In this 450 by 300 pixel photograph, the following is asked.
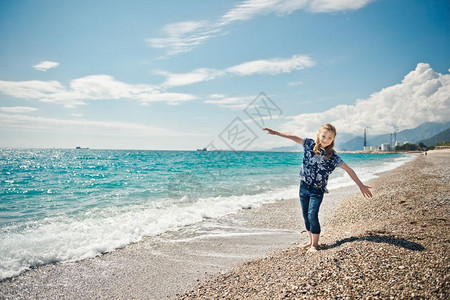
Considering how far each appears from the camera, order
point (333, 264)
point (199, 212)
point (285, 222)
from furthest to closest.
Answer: point (199, 212) → point (285, 222) → point (333, 264)

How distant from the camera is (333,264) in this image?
145 inches

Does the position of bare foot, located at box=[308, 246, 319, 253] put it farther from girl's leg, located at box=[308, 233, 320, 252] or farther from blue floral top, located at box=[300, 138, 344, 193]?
blue floral top, located at box=[300, 138, 344, 193]

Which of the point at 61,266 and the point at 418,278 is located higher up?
the point at 418,278

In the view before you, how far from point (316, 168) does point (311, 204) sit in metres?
0.65

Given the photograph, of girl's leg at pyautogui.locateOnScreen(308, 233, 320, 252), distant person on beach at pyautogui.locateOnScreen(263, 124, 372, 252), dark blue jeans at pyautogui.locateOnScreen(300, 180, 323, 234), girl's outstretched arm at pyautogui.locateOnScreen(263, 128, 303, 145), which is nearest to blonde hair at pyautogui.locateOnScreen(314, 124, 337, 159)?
Result: distant person on beach at pyautogui.locateOnScreen(263, 124, 372, 252)

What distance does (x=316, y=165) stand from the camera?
455 cm

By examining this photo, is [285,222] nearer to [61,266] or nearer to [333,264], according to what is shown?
[333,264]

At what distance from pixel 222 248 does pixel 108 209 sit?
6.55 metres

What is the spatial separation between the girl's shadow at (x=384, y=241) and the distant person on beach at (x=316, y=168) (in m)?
0.40

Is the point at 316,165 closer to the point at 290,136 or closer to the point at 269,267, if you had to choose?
the point at 290,136

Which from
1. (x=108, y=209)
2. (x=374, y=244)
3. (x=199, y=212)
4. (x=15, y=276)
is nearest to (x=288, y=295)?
(x=374, y=244)

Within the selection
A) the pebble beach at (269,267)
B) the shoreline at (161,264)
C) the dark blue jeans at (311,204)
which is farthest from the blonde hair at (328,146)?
the shoreline at (161,264)

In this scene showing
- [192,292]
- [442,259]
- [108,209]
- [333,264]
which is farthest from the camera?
[108,209]

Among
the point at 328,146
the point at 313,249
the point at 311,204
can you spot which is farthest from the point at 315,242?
the point at 328,146
